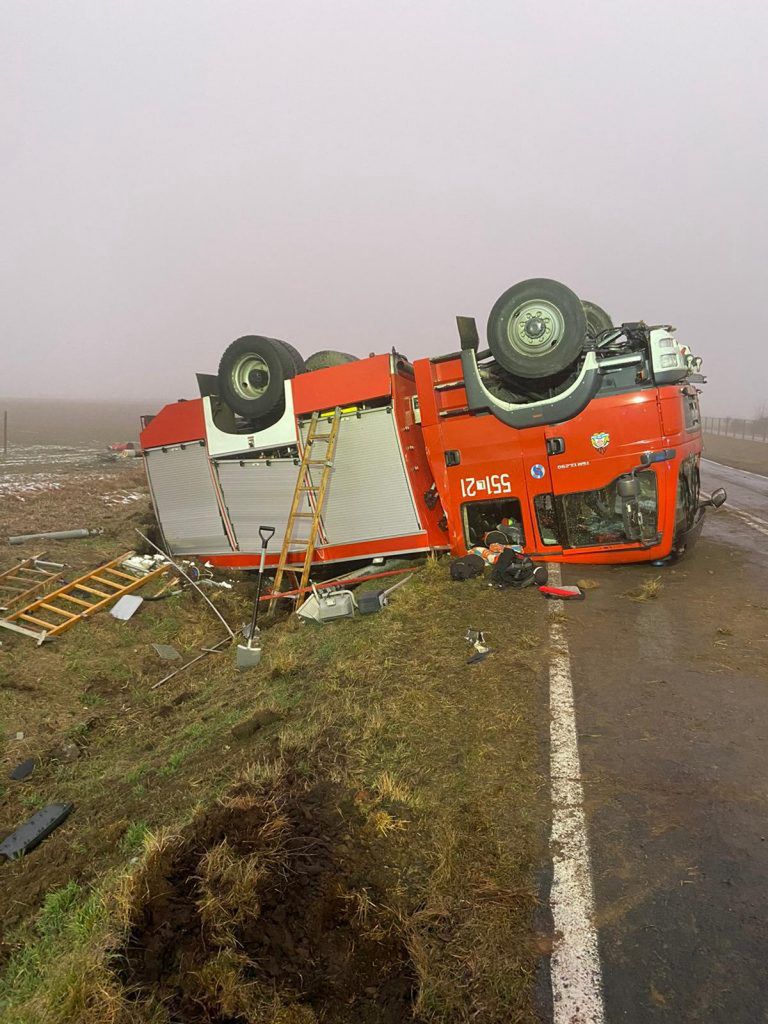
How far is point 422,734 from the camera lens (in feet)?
11.1

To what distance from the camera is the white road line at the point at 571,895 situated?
70.2 inches

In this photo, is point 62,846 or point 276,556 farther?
point 276,556

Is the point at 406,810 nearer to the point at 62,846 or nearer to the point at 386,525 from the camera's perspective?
the point at 62,846

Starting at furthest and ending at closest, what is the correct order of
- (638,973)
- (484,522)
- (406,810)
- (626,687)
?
(484,522), (626,687), (406,810), (638,973)

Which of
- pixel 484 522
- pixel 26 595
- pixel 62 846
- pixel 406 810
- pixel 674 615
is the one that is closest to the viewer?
pixel 406 810

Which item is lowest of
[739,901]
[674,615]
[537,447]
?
[674,615]

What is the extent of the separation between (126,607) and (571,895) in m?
6.75

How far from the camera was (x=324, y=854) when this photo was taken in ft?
8.00

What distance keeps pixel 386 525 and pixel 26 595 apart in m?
4.97

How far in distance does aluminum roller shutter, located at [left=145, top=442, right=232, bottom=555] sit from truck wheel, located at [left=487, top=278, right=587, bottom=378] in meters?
4.55

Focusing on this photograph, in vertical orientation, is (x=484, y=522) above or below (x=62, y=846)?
above

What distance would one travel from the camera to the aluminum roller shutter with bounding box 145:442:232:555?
8.44 metres

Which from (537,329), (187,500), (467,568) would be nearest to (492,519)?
(467,568)

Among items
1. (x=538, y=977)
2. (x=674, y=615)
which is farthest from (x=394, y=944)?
(x=674, y=615)
